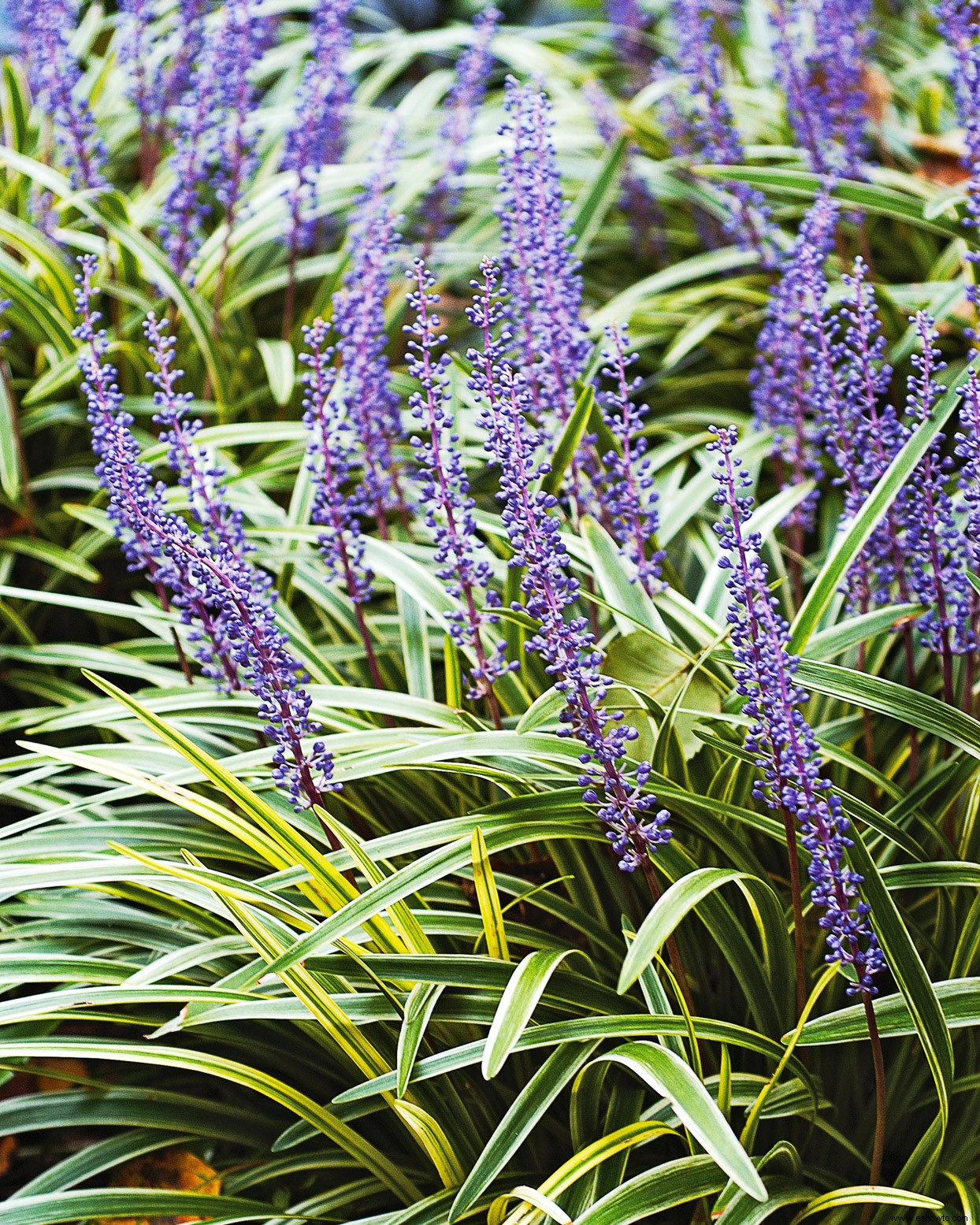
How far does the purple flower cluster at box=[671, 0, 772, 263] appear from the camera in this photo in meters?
3.25

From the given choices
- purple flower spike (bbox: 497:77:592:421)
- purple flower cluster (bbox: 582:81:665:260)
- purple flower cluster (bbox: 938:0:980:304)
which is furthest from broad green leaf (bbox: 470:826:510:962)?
purple flower cluster (bbox: 582:81:665:260)

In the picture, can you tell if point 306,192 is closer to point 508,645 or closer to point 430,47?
point 430,47

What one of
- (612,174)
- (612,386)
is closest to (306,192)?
(612,174)

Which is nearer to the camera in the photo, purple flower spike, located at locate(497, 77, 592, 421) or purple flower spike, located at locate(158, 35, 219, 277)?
purple flower spike, located at locate(497, 77, 592, 421)

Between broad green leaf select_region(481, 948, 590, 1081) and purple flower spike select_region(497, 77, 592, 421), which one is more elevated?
purple flower spike select_region(497, 77, 592, 421)

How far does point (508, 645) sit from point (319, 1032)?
814 mm

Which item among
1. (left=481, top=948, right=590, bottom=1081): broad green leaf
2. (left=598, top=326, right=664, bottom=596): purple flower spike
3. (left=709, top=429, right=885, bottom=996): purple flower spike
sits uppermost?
(left=598, top=326, right=664, bottom=596): purple flower spike

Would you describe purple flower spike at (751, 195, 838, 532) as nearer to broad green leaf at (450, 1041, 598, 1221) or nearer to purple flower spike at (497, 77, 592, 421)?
purple flower spike at (497, 77, 592, 421)

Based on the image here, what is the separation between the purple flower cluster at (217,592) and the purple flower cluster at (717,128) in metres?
1.95

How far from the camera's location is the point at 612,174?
3.53m

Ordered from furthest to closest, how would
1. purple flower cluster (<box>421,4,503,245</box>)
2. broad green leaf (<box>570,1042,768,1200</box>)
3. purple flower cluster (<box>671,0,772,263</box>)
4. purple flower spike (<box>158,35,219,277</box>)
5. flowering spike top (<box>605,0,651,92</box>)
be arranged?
flowering spike top (<box>605,0,651,92</box>), purple flower cluster (<box>421,4,503,245</box>), purple flower cluster (<box>671,0,772,263</box>), purple flower spike (<box>158,35,219,277</box>), broad green leaf (<box>570,1042,768,1200</box>)

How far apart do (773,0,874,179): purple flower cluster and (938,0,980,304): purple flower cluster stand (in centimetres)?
30

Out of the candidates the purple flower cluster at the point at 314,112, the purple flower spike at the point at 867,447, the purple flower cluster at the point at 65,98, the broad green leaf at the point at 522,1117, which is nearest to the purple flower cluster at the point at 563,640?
the broad green leaf at the point at 522,1117

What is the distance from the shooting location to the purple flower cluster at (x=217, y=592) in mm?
1695
